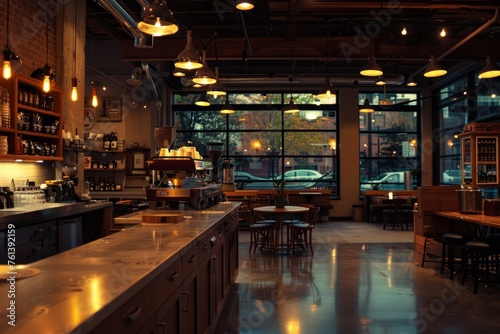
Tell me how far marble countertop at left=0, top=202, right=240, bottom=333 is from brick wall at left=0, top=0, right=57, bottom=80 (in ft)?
14.2

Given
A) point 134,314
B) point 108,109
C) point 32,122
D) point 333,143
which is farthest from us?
point 333,143

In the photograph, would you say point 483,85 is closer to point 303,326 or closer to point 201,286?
point 303,326

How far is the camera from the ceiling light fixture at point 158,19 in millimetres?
3654

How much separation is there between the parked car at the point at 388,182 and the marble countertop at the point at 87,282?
12.2 meters

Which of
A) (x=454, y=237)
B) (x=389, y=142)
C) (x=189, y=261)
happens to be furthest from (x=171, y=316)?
(x=389, y=142)

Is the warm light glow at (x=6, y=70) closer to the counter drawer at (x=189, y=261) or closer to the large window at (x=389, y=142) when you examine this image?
the counter drawer at (x=189, y=261)

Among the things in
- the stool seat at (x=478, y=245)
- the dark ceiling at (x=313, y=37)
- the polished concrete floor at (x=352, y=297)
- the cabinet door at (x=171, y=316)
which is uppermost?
the dark ceiling at (x=313, y=37)

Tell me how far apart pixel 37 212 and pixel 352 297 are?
142 inches

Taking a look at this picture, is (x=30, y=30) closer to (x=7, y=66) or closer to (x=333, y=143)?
(x=7, y=66)

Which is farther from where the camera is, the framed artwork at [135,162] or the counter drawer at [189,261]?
the framed artwork at [135,162]

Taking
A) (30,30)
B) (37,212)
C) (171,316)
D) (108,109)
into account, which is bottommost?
(171,316)

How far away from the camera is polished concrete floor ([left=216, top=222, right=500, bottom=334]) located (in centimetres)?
416

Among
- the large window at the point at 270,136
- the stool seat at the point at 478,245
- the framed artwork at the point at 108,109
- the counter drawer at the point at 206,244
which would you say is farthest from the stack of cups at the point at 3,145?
the large window at the point at 270,136

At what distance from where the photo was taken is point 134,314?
157 centimetres
